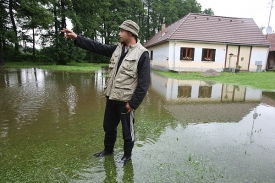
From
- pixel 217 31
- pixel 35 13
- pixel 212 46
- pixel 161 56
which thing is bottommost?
pixel 161 56

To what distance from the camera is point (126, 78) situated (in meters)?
2.52

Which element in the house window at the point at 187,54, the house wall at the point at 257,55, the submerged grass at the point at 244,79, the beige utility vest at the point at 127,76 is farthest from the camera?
the house wall at the point at 257,55

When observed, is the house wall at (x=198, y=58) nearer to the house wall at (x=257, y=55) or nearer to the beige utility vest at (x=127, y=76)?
the house wall at (x=257, y=55)

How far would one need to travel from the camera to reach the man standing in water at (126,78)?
2508 mm

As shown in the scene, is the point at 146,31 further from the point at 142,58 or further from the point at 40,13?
the point at 142,58

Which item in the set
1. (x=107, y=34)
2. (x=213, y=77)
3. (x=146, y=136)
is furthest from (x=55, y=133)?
(x=107, y=34)

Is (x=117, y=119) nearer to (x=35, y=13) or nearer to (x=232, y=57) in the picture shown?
(x=35, y=13)

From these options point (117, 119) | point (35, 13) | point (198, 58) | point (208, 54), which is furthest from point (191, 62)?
point (117, 119)

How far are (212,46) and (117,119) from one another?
18563mm

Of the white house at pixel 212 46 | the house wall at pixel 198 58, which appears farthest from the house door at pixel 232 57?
the house wall at pixel 198 58

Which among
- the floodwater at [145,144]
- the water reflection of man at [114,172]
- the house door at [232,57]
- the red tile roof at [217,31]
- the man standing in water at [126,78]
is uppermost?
the red tile roof at [217,31]

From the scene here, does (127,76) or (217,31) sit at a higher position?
(217,31)

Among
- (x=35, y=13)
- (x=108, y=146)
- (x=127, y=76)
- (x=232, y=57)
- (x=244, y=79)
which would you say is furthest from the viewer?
(x=232, y=57)

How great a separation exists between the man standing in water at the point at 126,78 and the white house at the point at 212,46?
53.7 ft
